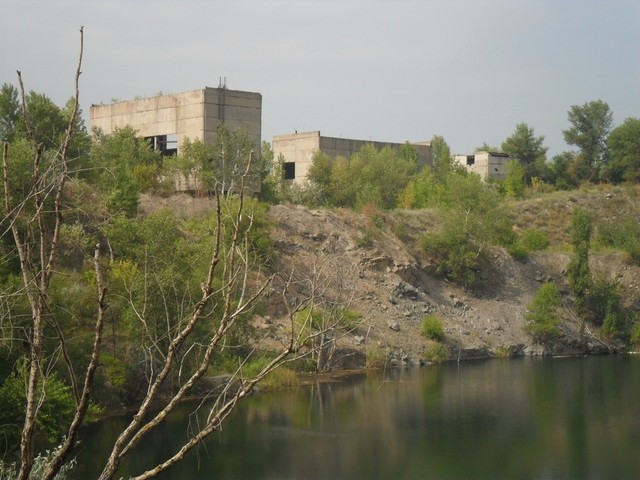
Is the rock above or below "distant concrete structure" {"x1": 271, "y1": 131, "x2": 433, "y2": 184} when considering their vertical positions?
below

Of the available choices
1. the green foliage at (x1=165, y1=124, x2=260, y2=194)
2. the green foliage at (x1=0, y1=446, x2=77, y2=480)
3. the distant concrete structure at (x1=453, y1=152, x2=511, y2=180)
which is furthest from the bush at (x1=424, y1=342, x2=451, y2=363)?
the distant concrete structure at (x1=453, y1=152, x2=511, y2=180)

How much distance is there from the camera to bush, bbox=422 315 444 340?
43812 mm

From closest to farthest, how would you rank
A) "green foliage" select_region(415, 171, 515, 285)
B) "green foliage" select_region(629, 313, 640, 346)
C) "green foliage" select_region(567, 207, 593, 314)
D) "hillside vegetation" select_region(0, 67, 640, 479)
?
Answer: "hillside vegetation" select_region(0, 67, 640, 479) → "green foliage" select_region(629, 313, 640, 346) → "green foliage" select_region(567, 207, 593, 314) → "green foliage" select_region(415, 171, 515, 285)

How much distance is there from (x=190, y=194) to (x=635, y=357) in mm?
23825

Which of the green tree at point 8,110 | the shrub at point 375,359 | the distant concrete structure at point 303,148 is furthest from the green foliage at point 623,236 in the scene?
the green tree at point 8,110

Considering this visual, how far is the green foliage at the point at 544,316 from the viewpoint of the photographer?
152ft

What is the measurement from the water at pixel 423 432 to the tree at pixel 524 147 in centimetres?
3536

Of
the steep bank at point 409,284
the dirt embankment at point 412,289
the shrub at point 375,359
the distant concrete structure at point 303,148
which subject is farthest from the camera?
the distant concrete structure at point 303,148

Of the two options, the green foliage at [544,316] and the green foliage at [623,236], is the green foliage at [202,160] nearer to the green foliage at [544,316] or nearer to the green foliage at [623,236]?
the green foliage at [544,316]

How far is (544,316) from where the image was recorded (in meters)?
46.6

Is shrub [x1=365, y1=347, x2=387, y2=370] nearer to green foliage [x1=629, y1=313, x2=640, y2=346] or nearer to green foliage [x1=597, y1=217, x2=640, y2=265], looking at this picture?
green foliage [x1=629, y1=313, x2=640, y2=346]

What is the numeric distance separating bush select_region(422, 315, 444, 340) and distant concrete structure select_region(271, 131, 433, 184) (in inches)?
716

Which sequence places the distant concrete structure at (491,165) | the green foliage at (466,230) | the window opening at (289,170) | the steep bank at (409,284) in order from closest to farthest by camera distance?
the steep bank at (409,284), the green foliage at (466,230), the window opening at (289,170), the distant concrete structure at (491,165)

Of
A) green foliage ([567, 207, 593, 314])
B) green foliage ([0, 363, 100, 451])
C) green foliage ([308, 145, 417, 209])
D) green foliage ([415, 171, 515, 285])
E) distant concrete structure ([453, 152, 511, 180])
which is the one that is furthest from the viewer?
distant concrete structure ([453, 152, 511, 180])
